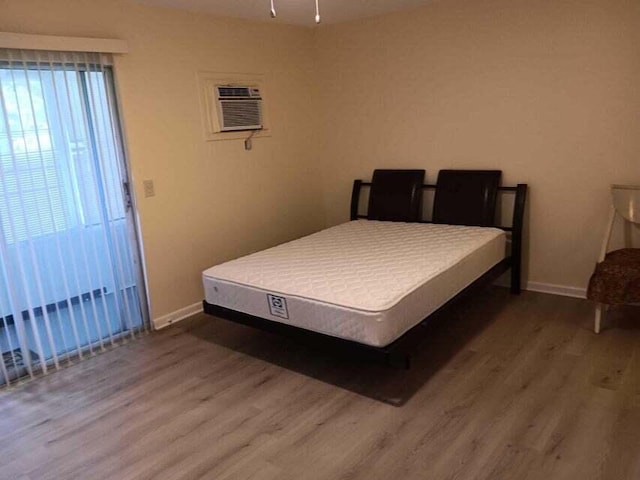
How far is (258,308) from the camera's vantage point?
117 inches

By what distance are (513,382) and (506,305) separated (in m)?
1.16

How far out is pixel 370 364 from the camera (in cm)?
Result: 294

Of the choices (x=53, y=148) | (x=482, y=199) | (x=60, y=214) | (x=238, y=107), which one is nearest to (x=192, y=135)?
(x=238, y=107)

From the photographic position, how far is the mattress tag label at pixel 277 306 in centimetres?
281

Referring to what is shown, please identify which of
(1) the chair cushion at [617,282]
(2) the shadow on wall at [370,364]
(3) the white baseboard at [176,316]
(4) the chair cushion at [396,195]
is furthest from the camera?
(4) the chair cushion at [396,195]

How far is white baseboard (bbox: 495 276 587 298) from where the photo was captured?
3.81 metres

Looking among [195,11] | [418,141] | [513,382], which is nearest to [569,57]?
[418,141]

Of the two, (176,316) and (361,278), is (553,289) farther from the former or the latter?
(176,316)

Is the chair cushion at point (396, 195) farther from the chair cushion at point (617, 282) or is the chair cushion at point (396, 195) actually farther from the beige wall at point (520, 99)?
the chair cushion at point (617, 282)

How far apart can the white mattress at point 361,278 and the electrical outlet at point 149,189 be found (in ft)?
2.48

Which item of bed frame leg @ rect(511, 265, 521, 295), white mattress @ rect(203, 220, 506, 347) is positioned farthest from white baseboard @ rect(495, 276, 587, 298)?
white mattress @ rect(203, 220, 506, 347)

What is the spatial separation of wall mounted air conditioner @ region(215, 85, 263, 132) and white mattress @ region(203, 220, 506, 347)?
112cm

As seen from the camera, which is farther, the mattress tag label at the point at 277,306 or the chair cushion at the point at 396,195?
the chair cushion at the point at 396,195

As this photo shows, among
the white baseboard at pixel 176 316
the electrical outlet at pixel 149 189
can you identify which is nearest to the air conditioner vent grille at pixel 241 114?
the electrical outlet at pixel 149 189
